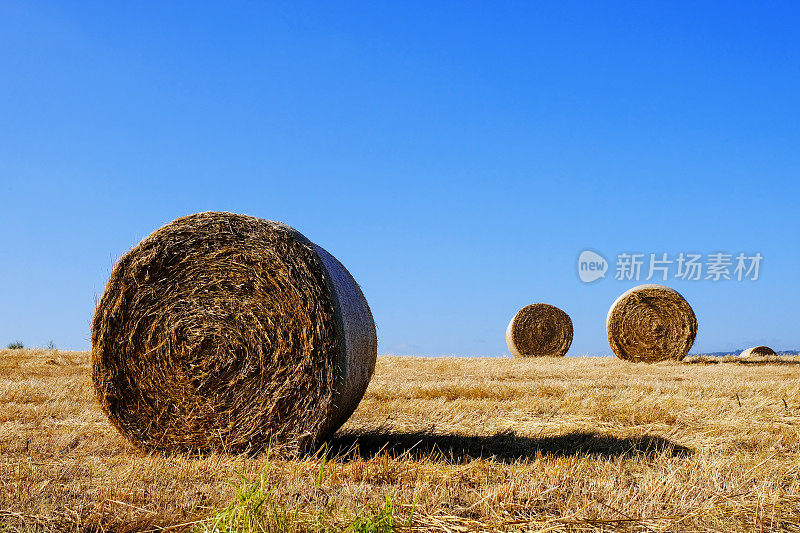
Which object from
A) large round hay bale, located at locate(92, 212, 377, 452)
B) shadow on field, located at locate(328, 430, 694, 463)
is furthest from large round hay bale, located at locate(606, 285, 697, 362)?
large round hay bale, located at locate(92, 212, 377, 452)

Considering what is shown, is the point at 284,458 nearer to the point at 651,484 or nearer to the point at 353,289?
the point at 353,289

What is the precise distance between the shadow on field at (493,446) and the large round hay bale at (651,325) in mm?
11538

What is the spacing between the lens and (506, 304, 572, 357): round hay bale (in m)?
18.4

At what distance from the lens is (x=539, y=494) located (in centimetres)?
350

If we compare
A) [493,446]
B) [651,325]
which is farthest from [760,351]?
[493,446]

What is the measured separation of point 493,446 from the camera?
5551mm

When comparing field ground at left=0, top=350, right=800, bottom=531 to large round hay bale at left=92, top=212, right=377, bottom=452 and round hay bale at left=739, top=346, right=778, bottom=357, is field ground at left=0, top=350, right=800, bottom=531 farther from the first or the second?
round hay bale at left=739, top=346, right=778, bottom=357

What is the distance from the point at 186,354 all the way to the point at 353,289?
60.8 inches

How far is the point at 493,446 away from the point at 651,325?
12840 millimetres

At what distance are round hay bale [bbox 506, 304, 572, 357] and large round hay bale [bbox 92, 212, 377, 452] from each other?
13172 millimetres

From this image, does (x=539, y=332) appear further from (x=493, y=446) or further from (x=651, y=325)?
(x=493, y=446)

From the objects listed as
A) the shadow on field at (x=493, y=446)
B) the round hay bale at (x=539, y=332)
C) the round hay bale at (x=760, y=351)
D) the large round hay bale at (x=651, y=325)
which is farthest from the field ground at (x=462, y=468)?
the round hay bale at (x=760, y=351)

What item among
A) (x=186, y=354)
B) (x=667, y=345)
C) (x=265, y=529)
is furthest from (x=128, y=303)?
(x=667, y=345)

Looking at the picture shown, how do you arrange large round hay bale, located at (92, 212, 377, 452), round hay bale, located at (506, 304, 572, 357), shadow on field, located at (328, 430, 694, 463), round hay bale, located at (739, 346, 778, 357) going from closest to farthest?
shadow on field, located at (328, 430, 694, 463)
large round hay bale, located at (92, 212, 377, 452)
round hay bale, located at (506, 304, 572, 357)
round hay bale, located at (739, 346, 778, 357)
